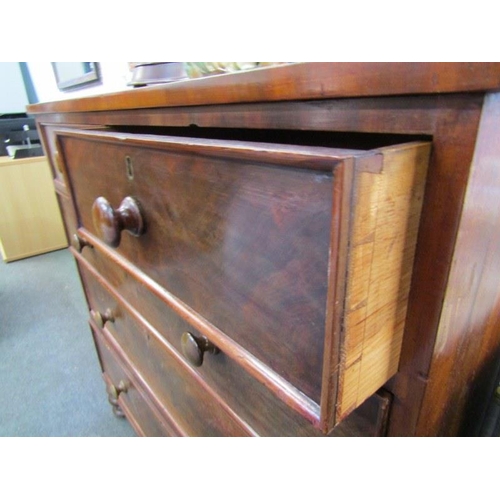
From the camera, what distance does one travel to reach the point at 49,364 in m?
1.45

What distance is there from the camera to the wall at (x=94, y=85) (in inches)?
43.8

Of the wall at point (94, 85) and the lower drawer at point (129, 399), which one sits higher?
the wall at point (94, 85)

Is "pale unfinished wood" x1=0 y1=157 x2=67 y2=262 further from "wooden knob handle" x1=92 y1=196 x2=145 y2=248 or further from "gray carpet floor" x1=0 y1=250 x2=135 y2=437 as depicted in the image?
"wooden knob handle" x1=92 y1=196 x2=145 y2=248

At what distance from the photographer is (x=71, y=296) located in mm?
1949

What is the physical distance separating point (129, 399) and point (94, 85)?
1193mm

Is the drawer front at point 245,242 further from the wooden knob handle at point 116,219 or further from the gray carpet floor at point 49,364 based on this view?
the gray carpet floor at point 49,364

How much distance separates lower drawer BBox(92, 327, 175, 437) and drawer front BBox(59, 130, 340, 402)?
0.44 meters

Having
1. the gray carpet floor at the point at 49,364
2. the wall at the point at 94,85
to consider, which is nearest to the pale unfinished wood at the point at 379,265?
the wall at the point at 94,85

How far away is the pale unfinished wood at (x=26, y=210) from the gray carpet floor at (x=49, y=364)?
11.8 inches

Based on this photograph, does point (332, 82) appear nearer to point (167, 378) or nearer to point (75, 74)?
point (167, 378)

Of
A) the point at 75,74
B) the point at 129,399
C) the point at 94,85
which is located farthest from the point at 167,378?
the point at 75,74

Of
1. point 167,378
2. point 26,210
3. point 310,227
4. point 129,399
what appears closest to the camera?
point 310,227

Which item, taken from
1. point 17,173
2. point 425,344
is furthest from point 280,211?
point 17,173

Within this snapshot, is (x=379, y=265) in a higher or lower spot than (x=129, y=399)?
higher
